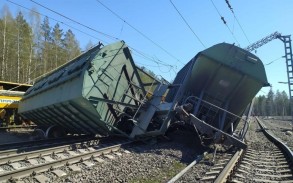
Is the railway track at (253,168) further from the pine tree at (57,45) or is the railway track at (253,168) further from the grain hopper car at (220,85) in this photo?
the pine tree at (57,45)

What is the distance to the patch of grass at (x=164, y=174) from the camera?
22.7 feet

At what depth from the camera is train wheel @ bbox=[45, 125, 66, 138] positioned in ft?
46.5

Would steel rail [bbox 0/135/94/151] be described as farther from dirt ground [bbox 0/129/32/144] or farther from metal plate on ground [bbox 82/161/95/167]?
metal plate on ground [bbox 82/161/95/167]

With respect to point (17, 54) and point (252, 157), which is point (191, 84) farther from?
point (17, 54)

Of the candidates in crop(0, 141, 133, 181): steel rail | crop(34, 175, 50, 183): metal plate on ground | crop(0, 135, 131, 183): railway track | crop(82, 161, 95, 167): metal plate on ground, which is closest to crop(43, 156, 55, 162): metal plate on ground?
crop(0, 135, 131, 183): railway track

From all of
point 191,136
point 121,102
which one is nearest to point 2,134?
point 121,102

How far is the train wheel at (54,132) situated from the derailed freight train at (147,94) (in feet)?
4.44

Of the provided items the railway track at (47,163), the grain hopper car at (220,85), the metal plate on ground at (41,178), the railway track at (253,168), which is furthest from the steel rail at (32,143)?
the railway track at (253,168)

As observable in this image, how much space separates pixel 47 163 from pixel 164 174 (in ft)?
8.36

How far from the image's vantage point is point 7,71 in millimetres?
43250

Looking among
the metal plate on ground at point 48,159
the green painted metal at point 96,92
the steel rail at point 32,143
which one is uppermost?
the green painted metal at point 96,92

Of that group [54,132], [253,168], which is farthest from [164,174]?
[54,132]

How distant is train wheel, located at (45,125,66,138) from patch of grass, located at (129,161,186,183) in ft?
23.7

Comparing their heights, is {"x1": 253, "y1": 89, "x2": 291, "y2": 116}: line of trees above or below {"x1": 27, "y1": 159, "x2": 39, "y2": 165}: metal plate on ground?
above
